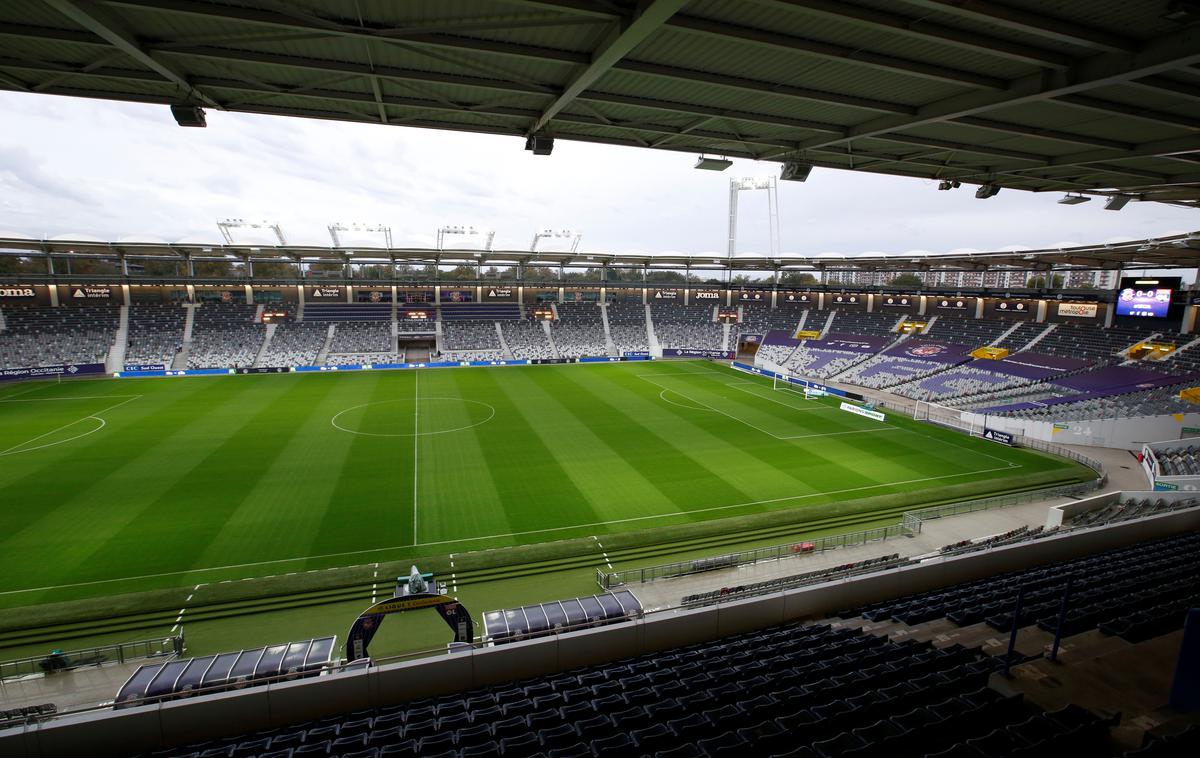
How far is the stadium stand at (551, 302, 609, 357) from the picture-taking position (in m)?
64.8

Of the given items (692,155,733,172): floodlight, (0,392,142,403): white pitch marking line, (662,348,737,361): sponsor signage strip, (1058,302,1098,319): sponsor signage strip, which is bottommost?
(0,392,142,403): white pitch marking line

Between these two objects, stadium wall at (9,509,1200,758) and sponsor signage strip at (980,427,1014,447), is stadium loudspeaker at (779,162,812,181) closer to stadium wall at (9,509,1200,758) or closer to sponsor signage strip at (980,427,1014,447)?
stadium wall at (9,509,1200,758)

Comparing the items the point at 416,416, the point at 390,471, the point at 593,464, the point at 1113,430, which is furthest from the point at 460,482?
the point at 1113,430

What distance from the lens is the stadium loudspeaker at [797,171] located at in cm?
1330

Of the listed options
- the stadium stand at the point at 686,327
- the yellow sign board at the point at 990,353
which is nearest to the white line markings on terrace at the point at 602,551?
the yellow sign board at the point at 990,353

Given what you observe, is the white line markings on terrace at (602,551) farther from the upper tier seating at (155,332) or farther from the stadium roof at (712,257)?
the upper tier seating at (155,332)

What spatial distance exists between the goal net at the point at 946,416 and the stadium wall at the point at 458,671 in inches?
935

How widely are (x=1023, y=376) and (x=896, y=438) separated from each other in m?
18.8

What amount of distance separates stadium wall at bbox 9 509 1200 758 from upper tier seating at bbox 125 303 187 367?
54.1m

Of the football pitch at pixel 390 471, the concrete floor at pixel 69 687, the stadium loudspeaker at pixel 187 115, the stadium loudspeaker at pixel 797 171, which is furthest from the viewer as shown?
the football pitch at pixel 390 471

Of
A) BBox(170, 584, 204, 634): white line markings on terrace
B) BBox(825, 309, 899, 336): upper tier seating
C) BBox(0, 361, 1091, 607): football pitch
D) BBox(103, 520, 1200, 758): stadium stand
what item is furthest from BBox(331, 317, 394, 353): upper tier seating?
BBox(103, 520, 1200, 758): stadium stand

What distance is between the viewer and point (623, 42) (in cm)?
728

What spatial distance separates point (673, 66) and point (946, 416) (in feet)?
122

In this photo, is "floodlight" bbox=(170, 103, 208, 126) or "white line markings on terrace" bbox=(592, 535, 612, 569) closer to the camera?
"floodlight" bbox=(170, 103, 208, 126)
